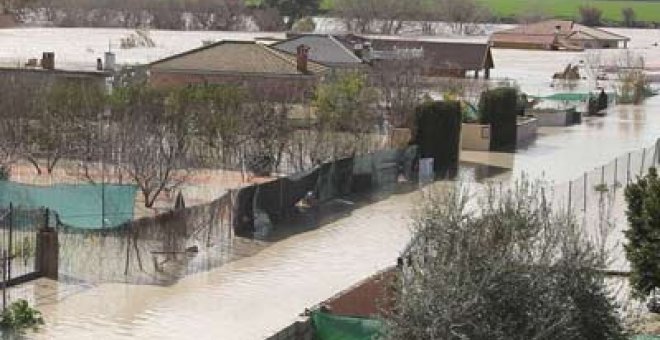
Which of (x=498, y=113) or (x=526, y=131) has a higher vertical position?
(x=498, y=113)

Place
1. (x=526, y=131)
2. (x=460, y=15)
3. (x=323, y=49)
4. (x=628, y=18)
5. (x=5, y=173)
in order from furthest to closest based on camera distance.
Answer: (x=628, y=18) < (x=460, y=15) < (x=323, y=49) < (x=526, y=131) < (x=5, y=173)

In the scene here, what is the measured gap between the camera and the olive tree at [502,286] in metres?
13.6

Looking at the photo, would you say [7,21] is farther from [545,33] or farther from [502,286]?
[502,286]

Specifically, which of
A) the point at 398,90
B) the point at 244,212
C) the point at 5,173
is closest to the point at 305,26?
the point at 398,90

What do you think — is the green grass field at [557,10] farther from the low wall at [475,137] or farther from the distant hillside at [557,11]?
the low wall at [475,137]

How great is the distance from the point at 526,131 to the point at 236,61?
11.1 metres

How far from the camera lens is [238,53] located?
5269cm

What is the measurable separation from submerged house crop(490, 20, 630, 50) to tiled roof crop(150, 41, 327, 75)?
2458 inches

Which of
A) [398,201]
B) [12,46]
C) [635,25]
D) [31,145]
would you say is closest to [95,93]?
[31,145]

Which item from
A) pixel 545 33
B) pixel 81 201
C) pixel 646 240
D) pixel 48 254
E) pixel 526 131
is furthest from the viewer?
pixel 545 33

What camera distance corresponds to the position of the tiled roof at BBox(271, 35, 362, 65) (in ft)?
201

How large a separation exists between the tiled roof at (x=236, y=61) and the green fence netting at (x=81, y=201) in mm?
22322

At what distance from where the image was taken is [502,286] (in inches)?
547

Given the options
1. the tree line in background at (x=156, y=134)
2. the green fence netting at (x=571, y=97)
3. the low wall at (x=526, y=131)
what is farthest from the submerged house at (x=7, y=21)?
the tree line in background at (x=156, y=134)
